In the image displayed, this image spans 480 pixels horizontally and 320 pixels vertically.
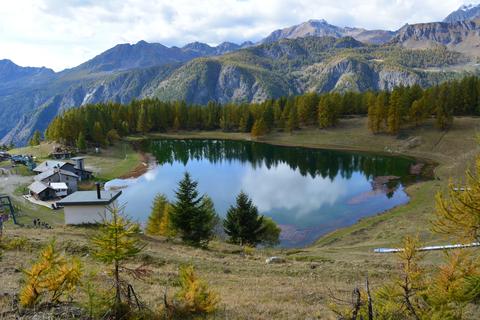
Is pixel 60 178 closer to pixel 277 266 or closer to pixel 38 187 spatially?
pixel 38 187

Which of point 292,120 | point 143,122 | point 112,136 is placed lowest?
point 112,136

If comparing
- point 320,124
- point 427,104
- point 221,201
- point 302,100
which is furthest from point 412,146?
point 221,201

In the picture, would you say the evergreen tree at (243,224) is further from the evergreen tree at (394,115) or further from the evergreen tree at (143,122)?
the evergreen tree at (143,122)

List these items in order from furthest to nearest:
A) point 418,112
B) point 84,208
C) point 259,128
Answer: point 259,128
point 418,112
point 84,208

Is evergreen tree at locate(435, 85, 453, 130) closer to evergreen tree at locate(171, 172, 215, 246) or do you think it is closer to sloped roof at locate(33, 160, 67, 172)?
evergreen tree at locate(171, 172, 215, 246)

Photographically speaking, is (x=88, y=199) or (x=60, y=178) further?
(x=60, y=178)

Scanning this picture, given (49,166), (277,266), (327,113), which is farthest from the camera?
(327,113)

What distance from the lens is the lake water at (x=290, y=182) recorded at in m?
51.5

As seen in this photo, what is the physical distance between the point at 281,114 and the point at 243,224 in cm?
9451

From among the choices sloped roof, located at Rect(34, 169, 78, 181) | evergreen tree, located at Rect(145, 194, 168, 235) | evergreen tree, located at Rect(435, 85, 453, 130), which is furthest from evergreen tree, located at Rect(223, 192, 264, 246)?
evergreen tree, located at Rect(435, 85, 453, 130)

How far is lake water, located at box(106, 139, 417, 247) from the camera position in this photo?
169ft

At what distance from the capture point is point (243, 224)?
3900 cm

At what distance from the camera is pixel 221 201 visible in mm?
58500

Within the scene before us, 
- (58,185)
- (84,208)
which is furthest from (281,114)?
(84,208)
